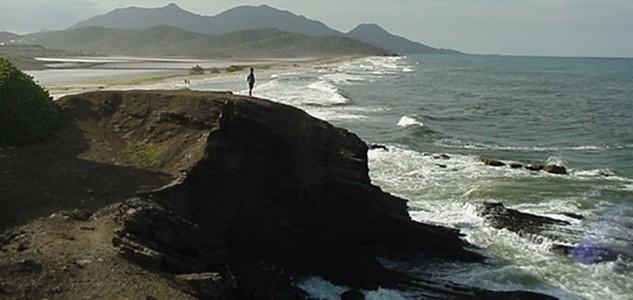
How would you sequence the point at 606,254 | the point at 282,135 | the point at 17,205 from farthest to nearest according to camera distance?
the point at 606,254 → the point at 282,135 → the point at 17,205

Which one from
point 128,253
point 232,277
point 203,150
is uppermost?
point 203,150

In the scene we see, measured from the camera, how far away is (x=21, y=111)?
18.1 meters

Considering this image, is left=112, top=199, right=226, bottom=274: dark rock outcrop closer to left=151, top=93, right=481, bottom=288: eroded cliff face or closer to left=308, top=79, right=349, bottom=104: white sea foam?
left=151, top=93, right=481, bottom=288: eroded cliff face

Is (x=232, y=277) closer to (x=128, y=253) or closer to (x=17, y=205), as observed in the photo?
(x=128, y=253)

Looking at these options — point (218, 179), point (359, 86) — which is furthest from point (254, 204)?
point (359, 86)

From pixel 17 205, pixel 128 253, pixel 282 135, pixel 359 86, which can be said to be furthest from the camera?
pixel 359 86

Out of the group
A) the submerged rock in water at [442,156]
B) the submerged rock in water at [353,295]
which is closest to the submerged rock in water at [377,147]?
the submerged rock in water at [442,156]

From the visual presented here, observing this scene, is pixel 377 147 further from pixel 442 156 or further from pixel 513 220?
pixel 513 220

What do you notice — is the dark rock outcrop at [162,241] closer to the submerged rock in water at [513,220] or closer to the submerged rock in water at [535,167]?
the submerged rock in water at [513,220]

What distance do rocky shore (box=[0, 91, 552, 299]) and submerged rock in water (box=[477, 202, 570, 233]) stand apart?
3547mm

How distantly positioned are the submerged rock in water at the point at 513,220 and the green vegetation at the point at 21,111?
14.2 meters

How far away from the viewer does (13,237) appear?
12914mm

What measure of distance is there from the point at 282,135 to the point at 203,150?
2.28 metres

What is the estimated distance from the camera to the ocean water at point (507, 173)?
1906 centimetres
